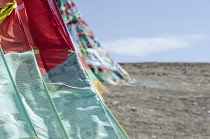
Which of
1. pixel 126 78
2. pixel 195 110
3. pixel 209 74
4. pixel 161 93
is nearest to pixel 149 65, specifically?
pixel 209 74

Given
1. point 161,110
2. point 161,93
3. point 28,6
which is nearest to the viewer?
point 28,6

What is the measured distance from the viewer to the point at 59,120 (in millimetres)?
2826

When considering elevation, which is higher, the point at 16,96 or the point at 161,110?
the point at 16,96

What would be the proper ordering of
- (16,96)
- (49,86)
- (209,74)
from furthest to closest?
(209,74) < (49,86) < (16,96)

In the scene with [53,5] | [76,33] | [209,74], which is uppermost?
[53,5]

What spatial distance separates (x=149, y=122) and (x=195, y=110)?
1527 millimetres

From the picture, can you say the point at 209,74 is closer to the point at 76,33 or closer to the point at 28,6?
the point at 76,33

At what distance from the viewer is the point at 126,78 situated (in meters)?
12.3

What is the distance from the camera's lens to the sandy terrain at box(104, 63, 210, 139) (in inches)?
253

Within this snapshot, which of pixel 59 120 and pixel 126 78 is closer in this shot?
pixel 59 120

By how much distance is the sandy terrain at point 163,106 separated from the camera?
21.1 ft

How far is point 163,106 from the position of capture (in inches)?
331

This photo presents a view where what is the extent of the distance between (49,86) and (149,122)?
4.05 metres

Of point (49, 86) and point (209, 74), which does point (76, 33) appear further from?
point (49, 86)
